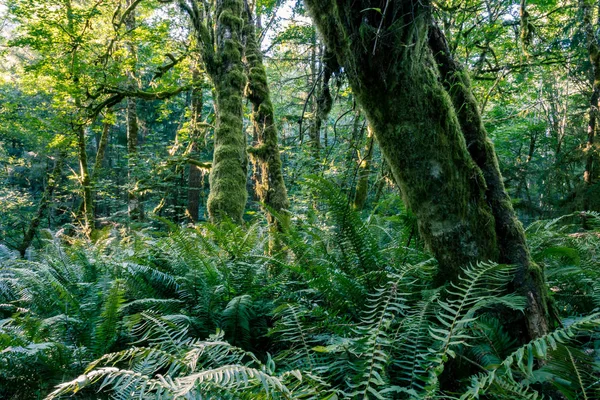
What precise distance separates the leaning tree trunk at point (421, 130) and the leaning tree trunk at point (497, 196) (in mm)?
76

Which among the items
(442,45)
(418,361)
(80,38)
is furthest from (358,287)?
(80,38)

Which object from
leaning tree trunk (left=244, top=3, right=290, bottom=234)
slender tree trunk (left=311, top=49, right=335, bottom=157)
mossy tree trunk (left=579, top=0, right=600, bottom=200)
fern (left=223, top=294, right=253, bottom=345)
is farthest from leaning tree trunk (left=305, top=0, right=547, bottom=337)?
mossy tree trunk (left=579, top=0, right=600, bottom=200)

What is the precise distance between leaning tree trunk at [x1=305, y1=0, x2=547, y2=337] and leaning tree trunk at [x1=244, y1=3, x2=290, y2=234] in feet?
14.9

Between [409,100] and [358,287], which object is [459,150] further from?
[358,287]

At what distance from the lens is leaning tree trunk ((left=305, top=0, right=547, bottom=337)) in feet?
6.44

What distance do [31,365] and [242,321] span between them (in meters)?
1.15

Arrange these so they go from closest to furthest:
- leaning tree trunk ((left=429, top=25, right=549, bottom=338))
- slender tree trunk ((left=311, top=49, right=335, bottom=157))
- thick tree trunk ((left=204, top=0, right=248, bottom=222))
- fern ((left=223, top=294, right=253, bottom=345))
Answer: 1. leaning tree trunk ((left=429, top=25, right=549, bottom=338))
2. fern ((left=223, top=294, right=253, bottom=345))
3. slender tree trunk ((left=311, top=49, right=335, bottom=157))
4. thick tree trunk ((left=204, top=0, right=248, bottom=222))

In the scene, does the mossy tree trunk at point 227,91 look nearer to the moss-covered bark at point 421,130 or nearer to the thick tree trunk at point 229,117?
the thick tree trunk at point 229,117

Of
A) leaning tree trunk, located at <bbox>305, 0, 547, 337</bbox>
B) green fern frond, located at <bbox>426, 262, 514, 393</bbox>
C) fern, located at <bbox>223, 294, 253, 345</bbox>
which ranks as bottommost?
fern, located at <bbox>223, 294, 253, 345</bbox>

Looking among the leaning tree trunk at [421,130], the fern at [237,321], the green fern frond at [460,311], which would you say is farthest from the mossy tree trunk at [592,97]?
the fern at [237,321]

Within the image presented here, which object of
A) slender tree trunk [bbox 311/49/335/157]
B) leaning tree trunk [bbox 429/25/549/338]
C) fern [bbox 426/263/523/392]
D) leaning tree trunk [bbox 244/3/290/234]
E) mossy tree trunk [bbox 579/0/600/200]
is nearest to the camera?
fern [bbox 426/263/523/392]

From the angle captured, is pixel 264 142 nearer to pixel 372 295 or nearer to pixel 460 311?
pixel 372 295

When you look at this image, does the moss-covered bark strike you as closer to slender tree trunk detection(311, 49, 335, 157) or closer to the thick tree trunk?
slender tree trunk detection(311, 49, 335, 157)

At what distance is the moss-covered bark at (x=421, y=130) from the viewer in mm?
1963
